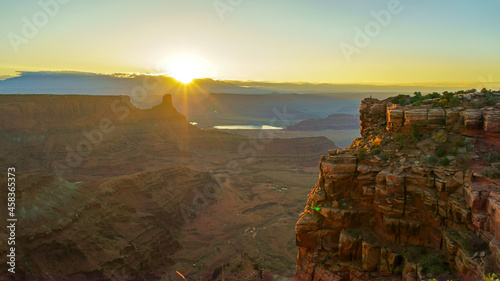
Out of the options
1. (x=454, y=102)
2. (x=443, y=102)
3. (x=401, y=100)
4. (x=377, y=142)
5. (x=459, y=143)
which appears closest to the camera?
(x=459, y=143)

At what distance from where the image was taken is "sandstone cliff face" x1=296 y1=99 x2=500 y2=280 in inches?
369

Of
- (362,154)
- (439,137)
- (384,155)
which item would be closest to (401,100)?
(439,137)

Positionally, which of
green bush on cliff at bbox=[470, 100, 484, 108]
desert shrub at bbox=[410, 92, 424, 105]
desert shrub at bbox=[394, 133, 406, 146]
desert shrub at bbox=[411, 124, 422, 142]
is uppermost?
desert shrub at bbox=[410, 92, 424, 105]

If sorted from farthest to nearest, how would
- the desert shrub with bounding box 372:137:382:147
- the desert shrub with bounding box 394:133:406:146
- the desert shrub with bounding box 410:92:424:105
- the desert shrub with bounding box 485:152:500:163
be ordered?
the desert shrub with bounding box 410:92:424:105, the desert shrub with bounding box 372:137:382:147, the desert shrub with bounding box 394:133:406:146, the desert shrub with bounding box 485:152:500:163

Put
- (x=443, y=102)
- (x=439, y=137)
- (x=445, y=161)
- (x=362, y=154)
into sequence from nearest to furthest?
(x=445, y=161), (x=439, y=137), (x=443, y=102), (x=362, y=154)

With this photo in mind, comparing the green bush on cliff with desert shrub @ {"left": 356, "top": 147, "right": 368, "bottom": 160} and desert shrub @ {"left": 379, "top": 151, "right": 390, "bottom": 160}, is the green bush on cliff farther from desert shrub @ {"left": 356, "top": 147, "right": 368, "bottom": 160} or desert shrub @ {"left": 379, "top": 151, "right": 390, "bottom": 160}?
desert shrub @ {"left": 356, "top": 147, "right": 368, "bottom": 160}

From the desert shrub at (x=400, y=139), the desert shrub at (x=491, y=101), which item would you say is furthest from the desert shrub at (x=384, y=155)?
the desert shrub at (x=491, y=101)

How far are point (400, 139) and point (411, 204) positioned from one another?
2.68 m

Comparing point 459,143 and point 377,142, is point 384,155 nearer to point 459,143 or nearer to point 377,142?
point 377,142

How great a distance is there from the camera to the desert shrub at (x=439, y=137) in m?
11.4

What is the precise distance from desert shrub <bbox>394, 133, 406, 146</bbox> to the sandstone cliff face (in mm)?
37

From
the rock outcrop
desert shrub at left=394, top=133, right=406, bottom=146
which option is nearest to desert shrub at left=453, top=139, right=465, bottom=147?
desert shrub at left=394, top=133, right=406, bottom=146

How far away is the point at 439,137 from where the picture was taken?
11.5 m

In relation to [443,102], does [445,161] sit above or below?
below
